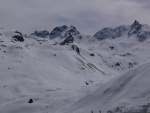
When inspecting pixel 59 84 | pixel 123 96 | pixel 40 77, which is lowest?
pixel 123 96

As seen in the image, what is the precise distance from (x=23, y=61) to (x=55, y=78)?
13.3 meters

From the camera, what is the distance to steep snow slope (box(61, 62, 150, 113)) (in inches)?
1330

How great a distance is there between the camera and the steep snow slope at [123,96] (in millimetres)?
33781

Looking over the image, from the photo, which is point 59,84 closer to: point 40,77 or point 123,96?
point 40,77

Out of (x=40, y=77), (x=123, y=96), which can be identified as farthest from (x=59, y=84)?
(x=123, y=96)

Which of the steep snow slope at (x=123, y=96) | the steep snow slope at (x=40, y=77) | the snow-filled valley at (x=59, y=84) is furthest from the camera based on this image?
the steep snow slope at (x=40, y=77)

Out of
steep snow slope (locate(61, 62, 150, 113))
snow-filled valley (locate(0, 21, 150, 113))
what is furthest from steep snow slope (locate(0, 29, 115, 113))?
steep snow slope (locate(61, 62, 150, 113))

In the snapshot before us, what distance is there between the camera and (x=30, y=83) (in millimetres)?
82250

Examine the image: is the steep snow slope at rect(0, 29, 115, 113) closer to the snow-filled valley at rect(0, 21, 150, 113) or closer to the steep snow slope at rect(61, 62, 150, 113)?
the snow-filled valley at rect(0, 21, 150, 113)

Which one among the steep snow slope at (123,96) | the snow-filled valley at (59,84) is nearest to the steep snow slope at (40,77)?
the snow-filled valley at (59,84)

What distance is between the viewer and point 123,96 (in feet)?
123

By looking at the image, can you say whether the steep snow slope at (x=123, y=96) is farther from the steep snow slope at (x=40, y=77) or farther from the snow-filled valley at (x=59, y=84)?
the steep snow slope at (x=40, y=77)

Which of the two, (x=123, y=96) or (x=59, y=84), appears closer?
(x=123, y=96)

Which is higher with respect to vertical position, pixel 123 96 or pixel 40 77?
pixel 40 77
